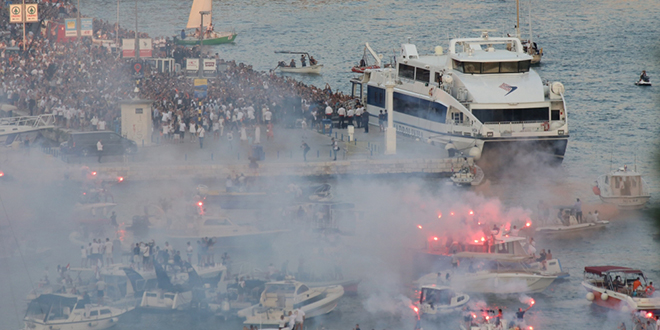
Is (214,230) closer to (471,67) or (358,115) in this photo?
(358,115)

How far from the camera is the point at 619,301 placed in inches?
1430

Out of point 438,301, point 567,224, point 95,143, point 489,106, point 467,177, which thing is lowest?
point 438,301

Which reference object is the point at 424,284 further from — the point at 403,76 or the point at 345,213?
the point at 403,76

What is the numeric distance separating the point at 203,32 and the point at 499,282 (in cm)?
7640

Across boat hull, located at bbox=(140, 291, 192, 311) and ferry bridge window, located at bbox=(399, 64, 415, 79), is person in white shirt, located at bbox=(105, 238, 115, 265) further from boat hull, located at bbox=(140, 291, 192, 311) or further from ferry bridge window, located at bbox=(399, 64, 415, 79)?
ferry bridge window, located at bbox=(399, 64, 415, 79)

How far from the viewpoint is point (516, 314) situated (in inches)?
1380

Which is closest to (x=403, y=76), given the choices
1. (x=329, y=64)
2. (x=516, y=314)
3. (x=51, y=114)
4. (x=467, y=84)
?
(x=467, y=84)

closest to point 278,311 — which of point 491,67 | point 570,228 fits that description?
point 570,228

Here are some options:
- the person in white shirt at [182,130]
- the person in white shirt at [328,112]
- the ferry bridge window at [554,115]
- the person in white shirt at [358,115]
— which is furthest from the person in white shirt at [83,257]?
the ferry bridge window at [554,115]

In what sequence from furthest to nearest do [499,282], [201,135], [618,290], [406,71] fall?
[406,71] < [201,135] < [499,282] < [618,290]

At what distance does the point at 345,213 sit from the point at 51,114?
19938mm

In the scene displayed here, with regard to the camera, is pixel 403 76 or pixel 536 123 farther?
pixel 403 76

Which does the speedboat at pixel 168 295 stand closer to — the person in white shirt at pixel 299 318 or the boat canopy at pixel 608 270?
the person in white shirt at pixel 299 318

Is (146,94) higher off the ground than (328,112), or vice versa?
(146,94)
